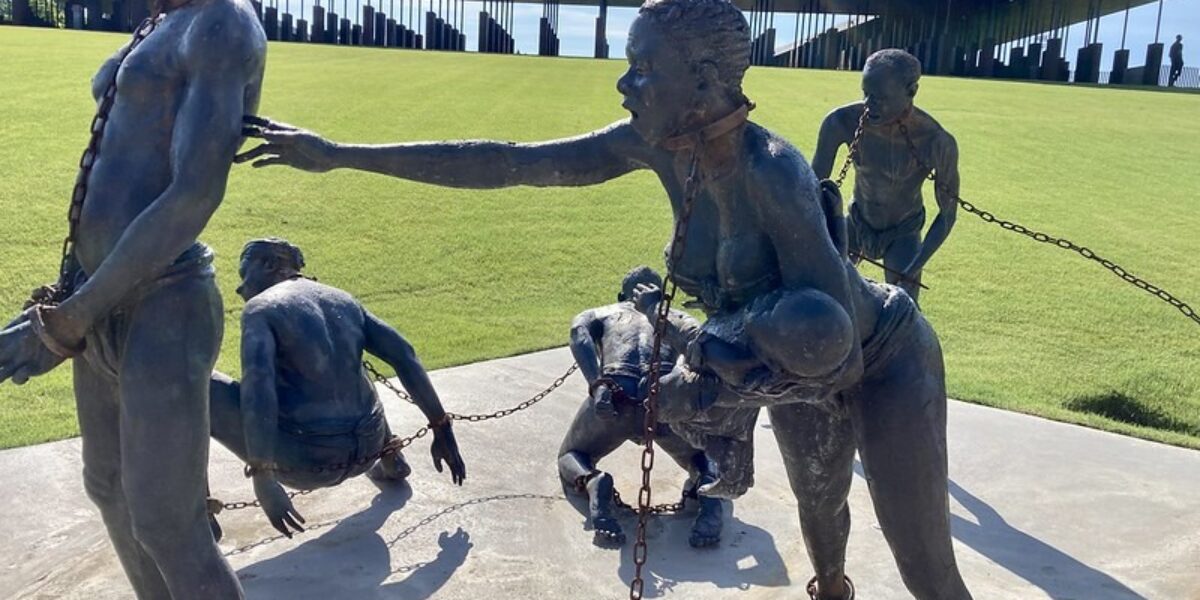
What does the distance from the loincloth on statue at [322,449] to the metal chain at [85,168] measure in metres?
1.33

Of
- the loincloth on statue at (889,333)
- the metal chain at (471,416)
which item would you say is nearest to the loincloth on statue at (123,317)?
the metal chain at (471,416)

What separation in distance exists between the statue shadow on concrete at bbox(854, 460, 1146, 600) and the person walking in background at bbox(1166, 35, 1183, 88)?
1583 inches

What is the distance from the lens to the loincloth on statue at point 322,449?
4207 mm

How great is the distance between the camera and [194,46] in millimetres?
2754

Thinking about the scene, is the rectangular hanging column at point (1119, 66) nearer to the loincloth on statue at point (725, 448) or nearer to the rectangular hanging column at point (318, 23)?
the rectangular hanging column at point (318, 23)

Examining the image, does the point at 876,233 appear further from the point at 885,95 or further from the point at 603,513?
the point at 603,513

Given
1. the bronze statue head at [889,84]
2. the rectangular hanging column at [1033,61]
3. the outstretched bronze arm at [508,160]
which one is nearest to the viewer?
the outstretched bronze arm at [508,160]

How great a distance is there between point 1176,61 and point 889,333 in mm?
43153

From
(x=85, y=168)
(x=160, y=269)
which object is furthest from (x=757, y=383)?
(x=85, y=168)

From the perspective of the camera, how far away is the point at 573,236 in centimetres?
1248

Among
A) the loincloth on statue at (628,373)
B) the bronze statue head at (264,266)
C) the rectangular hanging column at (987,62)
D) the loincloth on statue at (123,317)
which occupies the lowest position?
the loincloth on statue at (628,373)

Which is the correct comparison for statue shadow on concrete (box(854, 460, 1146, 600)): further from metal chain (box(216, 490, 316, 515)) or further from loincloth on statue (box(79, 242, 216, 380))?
loincloth on statue (box(79, 242, 216, 380))

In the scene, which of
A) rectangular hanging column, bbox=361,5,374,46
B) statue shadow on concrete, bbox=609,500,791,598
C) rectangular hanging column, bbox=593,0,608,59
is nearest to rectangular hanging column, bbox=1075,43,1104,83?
rectangular hanging column, bbox=593,0,608,59

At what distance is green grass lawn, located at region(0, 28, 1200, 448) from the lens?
8.18 m
